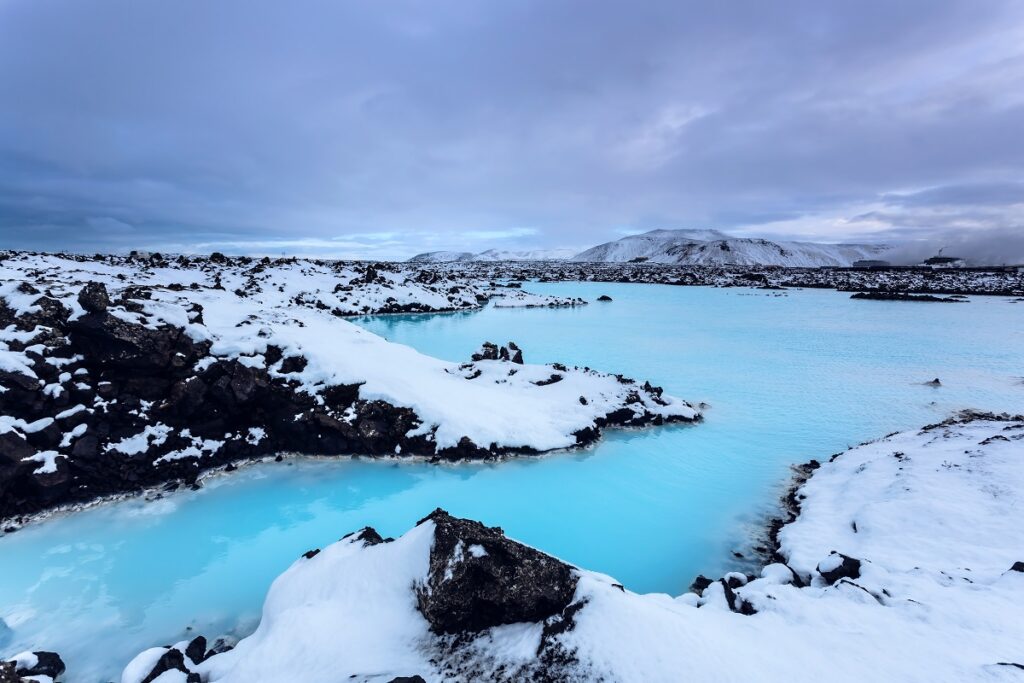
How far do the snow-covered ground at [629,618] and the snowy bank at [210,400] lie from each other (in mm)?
6388

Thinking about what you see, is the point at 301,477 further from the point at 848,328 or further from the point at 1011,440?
the point at 848,328

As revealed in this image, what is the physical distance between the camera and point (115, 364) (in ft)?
39.6

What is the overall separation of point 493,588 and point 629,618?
168 centimetres

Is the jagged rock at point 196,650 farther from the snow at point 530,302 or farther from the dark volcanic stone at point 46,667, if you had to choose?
the snow at point 530,302

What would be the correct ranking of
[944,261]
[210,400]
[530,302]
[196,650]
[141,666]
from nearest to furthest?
[141,666] → [196,650] → [210,400] → [530,302] → [944,261]

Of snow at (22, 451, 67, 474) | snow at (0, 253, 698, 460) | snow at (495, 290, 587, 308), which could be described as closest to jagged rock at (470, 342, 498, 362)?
snow at (0, 253, 698, 460)

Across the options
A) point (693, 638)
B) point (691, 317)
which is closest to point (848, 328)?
point (691, 317)

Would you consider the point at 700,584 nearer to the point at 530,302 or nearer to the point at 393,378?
the point at 393,378

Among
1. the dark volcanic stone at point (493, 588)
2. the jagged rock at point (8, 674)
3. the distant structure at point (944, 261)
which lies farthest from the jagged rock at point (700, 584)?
the distant structure at point (944, 261)

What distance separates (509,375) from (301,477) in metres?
8.60

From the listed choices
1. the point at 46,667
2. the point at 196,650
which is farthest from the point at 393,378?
the point at 46,667

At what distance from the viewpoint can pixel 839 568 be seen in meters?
7.25

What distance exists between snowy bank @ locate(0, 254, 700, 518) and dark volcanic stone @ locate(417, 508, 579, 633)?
7.14 meters

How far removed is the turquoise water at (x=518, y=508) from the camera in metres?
7.62
